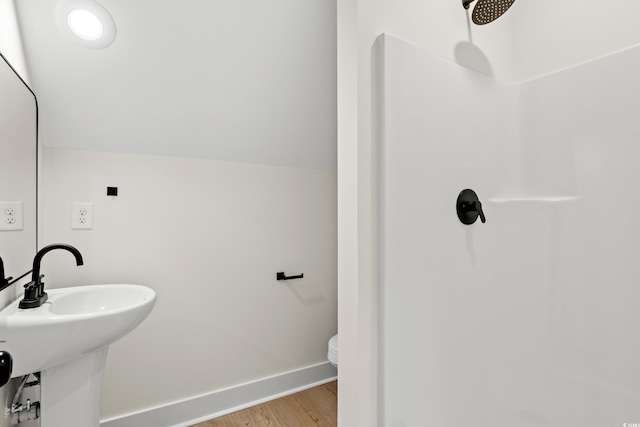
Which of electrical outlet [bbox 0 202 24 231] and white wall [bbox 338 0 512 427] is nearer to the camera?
white wall [bbox 338 0 512 427]

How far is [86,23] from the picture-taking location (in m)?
1.26

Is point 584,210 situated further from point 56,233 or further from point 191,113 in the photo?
point 56,233

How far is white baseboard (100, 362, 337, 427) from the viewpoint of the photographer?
1.64 m

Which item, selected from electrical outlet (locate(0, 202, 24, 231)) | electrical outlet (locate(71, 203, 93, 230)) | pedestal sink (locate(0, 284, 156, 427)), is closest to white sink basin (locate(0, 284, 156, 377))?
pedestal sink (locate(0, 284, 156, 427))

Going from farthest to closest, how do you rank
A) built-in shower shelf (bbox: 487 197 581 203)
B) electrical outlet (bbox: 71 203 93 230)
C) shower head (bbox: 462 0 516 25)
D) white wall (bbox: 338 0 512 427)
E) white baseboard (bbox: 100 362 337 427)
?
white baseboard (bbox: 100 362 337 427) < electrical outlet (bbox: 71 203 93 230) < built-in shower shelf (bbox: 487 197 581 203) < shower head (bbox: 462 0 516 25) < white wall (bbox: 338 0 512 427)

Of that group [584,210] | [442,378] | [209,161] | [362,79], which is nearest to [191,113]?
[209,161]

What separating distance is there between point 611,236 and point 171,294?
1.88 meters

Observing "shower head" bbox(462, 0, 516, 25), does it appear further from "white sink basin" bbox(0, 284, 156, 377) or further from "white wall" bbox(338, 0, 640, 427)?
"white sink basin" bbox(0, 284, 156, 377)

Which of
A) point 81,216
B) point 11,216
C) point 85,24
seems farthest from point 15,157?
point 85,24

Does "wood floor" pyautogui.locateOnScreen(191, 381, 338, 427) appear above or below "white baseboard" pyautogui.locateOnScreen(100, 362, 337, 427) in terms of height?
below

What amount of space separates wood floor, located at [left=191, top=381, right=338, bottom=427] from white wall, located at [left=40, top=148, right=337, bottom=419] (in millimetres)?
175

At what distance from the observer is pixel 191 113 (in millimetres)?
1597

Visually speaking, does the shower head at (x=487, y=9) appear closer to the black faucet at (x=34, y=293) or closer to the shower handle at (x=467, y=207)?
the shower handle at (x=467, y=207)

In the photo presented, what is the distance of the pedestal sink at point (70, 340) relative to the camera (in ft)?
2.85
